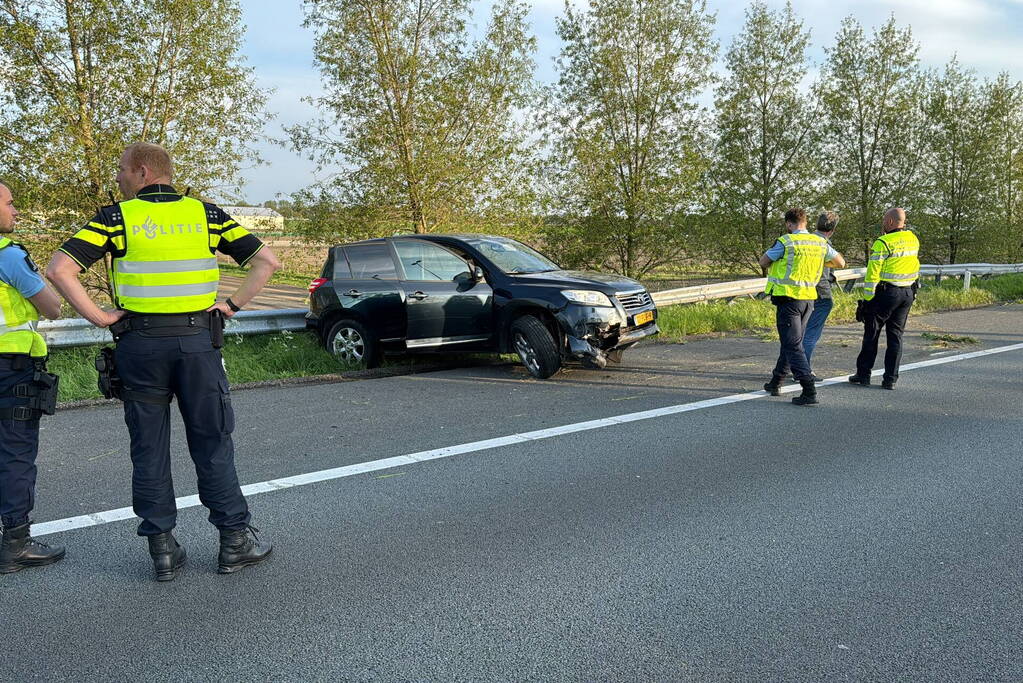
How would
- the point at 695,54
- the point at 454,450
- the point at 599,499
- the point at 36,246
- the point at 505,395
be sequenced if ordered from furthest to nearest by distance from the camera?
the point at 695,54
the point at 36,246
the point at 505,395
the point at 454,450
the point at 599,499

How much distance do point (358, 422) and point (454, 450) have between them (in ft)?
4.28

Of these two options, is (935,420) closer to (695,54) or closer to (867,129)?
(695,54)

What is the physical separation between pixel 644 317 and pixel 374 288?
10.3 ft

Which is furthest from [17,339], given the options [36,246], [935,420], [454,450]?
[36,246]

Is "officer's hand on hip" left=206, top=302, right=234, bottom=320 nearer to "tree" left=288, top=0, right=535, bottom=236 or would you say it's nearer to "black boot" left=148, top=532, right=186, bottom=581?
"black boot" left=148, top=532, right=186, bottom=581

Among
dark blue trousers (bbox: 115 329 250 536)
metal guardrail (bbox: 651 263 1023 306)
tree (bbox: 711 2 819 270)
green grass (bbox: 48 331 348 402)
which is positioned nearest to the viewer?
dark blue trousers (bbox: 115 329 250 536)

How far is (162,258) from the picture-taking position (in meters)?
3.66

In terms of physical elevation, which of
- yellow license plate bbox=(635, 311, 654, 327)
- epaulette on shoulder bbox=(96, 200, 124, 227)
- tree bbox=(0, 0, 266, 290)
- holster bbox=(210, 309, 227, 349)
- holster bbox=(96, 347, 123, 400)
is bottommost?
yellow license plate bbox=(635, 311, 654, 327)

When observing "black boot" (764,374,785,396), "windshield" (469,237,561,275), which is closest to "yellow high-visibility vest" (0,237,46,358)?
"windshield" (469,237,561,275)

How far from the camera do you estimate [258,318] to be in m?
10.8

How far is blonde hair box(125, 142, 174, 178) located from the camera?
12.2ft

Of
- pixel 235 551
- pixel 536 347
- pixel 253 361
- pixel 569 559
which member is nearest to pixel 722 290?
pixel 536 347

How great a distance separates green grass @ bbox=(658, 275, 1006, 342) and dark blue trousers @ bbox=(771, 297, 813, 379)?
4.03 meters

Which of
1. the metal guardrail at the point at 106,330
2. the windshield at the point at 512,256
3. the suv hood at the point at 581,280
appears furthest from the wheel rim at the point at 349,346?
the suv hood at the point at 581,280
